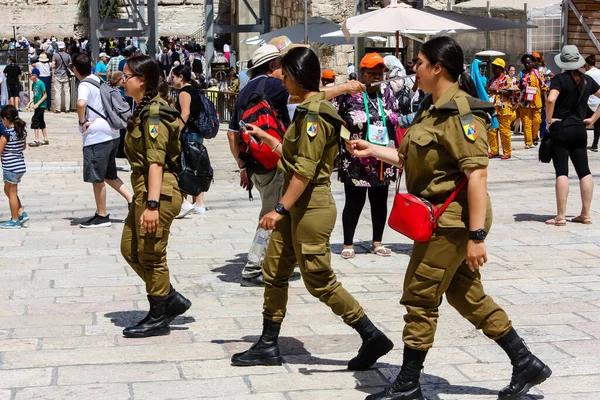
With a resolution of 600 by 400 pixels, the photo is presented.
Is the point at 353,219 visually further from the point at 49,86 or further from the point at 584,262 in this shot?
the point at 49,86

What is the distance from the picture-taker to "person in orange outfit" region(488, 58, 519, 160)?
15.1 metres

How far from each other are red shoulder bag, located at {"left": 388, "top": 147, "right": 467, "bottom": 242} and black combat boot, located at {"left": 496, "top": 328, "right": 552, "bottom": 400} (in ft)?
2.23

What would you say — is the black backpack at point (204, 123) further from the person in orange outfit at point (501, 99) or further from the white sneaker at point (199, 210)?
the person in orange outfit at point (501, 99)

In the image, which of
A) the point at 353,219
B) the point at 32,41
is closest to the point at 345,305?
the point at 353,219

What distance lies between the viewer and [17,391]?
15.6 feet

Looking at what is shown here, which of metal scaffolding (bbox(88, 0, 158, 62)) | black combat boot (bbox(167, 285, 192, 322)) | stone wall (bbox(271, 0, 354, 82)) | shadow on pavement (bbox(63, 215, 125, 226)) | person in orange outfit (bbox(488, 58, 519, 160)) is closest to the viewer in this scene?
black combat boot (bbox(167, 285, 192, 322))

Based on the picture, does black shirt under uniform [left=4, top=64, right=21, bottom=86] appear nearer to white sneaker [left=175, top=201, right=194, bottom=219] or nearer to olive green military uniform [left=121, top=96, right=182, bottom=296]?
white sneaker [left=175, top=201, right=194, bottom=219]

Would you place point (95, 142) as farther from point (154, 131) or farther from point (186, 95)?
point (154, 131)

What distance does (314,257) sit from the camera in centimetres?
489

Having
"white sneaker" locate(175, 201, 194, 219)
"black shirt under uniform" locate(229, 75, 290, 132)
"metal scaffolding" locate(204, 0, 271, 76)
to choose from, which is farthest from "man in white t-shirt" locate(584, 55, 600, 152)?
"black shirt under uniform" locate(229, 75, 290, 132)

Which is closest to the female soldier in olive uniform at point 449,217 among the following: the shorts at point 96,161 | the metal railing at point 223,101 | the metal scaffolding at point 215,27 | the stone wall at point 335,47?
the shorts at point 96,161

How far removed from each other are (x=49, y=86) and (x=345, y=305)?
20437 mm

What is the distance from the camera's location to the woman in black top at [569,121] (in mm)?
9266

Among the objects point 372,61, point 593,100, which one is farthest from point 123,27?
point 372,61
